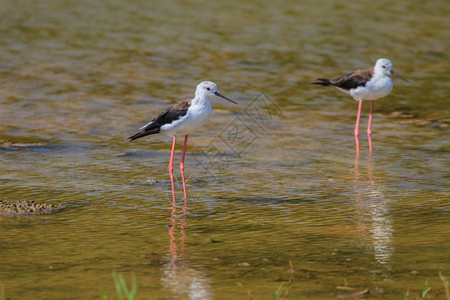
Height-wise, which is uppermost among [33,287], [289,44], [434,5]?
[434,5]

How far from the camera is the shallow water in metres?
5.97

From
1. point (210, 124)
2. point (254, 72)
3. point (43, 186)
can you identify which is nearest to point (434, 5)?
point (254, 72)

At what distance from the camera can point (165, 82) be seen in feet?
48.7

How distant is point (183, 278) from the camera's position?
18.7 feet

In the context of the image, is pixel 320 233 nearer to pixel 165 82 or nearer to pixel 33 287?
pixel 33 287

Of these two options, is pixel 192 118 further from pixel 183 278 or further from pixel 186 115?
pixel 183 278

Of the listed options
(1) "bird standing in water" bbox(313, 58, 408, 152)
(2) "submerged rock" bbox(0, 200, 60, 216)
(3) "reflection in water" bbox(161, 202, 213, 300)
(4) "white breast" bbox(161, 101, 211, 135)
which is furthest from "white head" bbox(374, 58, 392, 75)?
(3) "reflection in water" bbox(161, 202, 213, 300)

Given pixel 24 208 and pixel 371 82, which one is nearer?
pixel 24 208

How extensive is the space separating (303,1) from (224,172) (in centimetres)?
1439

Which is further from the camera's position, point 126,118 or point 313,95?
point 313,95

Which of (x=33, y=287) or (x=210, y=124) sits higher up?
(x=210, y=124)

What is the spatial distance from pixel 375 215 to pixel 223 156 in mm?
3366

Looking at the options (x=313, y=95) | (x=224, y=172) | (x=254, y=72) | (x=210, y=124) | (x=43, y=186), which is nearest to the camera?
(x=43, y=186)

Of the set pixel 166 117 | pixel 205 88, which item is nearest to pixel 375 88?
pixel 205 88
